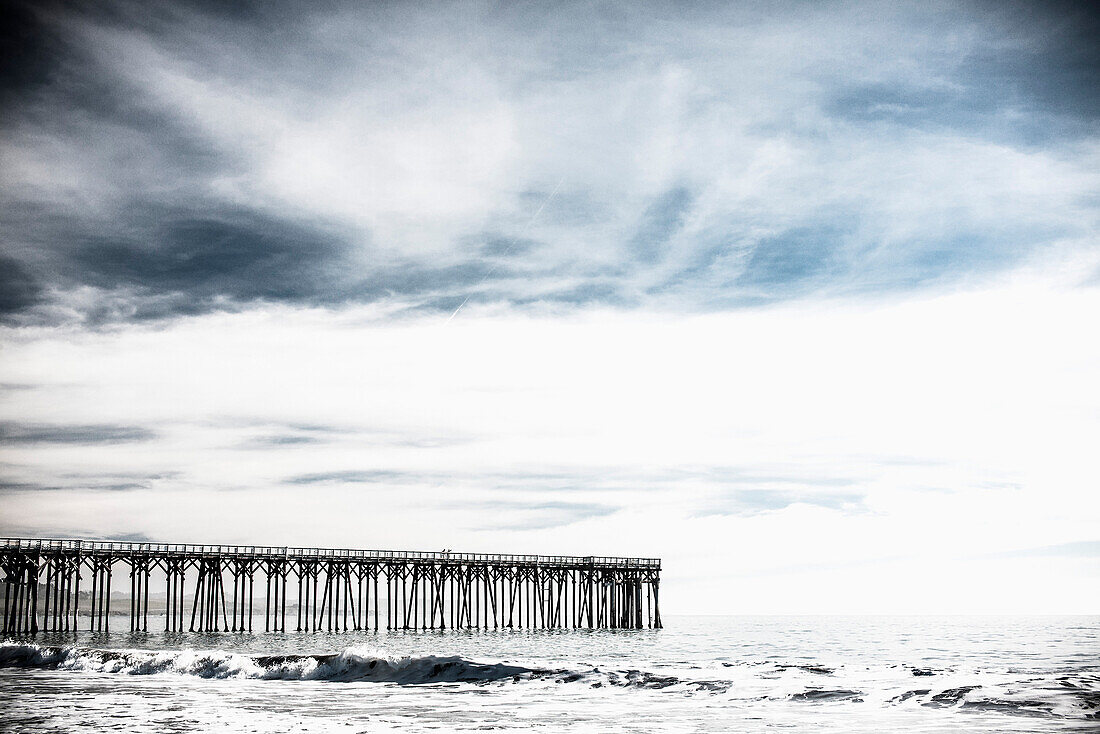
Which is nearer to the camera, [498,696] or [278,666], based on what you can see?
[498,696]

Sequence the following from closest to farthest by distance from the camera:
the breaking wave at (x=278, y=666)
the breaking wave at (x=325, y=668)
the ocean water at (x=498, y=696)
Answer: the ocean water at (x=498, y=696), the breaking wave at (x=325, y=668), the breaking wave at (x=278, y=666)

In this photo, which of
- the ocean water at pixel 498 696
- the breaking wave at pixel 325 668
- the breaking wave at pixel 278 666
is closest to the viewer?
the ocean water at pixel 498 696

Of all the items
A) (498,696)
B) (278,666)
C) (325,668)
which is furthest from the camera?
(278,666)

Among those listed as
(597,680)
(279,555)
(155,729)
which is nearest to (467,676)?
(597,680)

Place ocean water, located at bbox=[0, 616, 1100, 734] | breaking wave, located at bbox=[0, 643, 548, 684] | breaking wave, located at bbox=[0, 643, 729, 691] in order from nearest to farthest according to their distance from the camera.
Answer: ocean water, located at bbox=[0, 616, 1100, 734] → breaking wave, located at bbox=[0, 643, 729, 691] → breaking wave, located at bbox=[0, 643, 548, 684]

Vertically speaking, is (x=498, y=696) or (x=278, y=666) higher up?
(x=498, y=696)

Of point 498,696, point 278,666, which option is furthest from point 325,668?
point 498,696

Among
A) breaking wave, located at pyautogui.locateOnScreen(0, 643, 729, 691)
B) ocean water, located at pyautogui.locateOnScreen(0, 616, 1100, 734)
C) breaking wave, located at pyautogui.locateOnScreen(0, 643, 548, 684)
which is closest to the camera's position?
ocean water, located at pyautogui.locateOnScreen(0, 616, 1100, 734)

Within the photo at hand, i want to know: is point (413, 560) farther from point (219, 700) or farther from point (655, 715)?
point (655, 715)

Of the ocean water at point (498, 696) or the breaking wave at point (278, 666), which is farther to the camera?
the breaking wave at point (278, 666)

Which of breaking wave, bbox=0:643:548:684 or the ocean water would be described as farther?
breaking wave, bbox=0:643:548:684

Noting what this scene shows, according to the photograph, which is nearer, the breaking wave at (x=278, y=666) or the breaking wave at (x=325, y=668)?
the breaking wave at (x=325, y=668)

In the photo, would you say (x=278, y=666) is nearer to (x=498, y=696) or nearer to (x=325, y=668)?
(x=325, y=668)

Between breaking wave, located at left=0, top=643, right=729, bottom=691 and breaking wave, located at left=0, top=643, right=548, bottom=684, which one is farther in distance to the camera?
breaking wave, located at left=0, top=643, right=548, bottom=684
